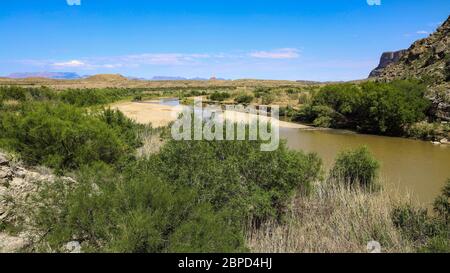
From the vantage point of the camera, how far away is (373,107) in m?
27.6

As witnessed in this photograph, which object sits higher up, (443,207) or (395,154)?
(443,207)

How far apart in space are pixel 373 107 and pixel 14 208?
2550 cm

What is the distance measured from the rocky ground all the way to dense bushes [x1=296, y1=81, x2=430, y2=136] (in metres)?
24.1

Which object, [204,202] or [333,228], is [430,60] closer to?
[333,228]

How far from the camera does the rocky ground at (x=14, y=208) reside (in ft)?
22.0

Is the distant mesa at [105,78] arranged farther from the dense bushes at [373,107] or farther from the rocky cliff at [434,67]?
the dense bushes at [373,107]

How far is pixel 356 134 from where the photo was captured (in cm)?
2838

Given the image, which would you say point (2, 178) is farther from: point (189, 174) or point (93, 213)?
point (189, 174)

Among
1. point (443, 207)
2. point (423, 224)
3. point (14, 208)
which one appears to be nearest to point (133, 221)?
point (14, 208)

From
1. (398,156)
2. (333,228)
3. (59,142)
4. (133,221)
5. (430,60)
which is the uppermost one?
(430,60)

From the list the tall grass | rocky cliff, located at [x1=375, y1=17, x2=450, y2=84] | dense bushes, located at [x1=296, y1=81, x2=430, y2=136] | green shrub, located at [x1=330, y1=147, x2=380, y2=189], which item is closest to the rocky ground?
the tall grass

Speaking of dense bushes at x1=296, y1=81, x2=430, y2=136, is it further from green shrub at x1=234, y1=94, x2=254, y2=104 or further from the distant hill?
green shrub at x1=234, y1=94, x2=254, y2=104
